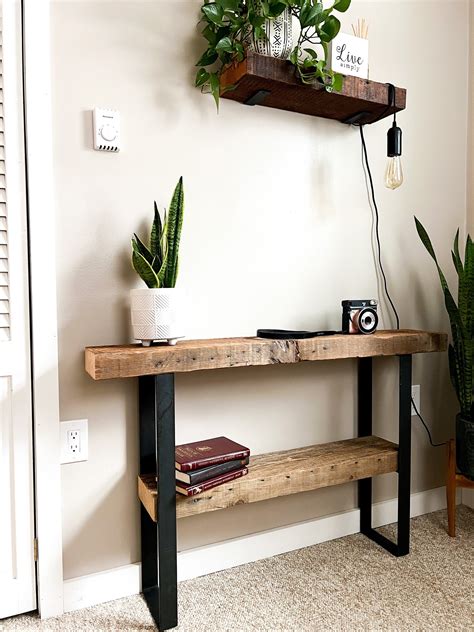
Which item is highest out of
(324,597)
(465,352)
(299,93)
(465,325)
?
(299,93)

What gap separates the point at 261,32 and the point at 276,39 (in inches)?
2.7

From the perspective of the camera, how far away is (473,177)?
7.61 feet

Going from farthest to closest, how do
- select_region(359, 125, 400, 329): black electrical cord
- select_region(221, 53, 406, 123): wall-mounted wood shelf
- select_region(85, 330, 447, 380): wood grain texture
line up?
select_region(359, 125, 400, 329): black electrical cord → select_region(221, 53, 406, 123): wall-mounted wood shelf → select_region(85, 330, 447, 380): wood grain texture

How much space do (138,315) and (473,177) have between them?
168 centimetres

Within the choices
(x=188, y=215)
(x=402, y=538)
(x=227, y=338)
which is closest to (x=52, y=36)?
(x=188, y=215)

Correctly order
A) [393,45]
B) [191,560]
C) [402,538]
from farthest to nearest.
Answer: [393,45]
[402,538]
[191,560]

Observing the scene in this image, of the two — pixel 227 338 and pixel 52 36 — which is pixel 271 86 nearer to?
pixel 52 36

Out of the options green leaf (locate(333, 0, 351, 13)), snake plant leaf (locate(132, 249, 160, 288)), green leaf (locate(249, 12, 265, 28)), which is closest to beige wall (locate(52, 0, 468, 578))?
snake plant leaf (locate(132, 249, 160, 288))

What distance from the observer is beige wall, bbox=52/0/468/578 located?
1.59 meters

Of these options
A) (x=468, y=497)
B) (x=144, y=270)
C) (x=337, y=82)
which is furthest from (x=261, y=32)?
(x=468, y=497)

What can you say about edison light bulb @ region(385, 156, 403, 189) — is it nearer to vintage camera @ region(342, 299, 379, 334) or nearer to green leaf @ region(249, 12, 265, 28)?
vintage camera @ region(342, 299, 379, 334)

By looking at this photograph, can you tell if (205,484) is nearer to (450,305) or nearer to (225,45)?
(450,305)

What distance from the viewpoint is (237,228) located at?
71.6 inches

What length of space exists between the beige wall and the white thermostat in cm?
3
